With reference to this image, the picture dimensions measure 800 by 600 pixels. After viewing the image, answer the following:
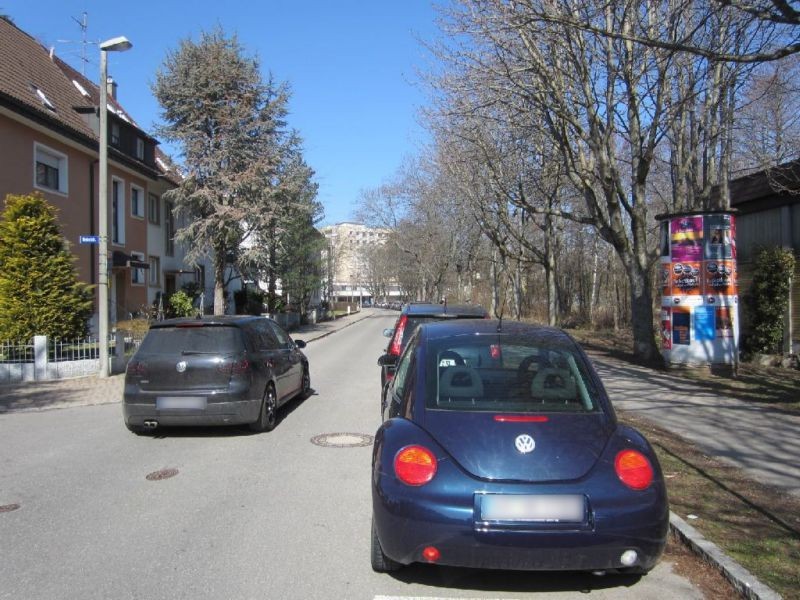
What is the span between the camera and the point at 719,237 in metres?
14.2

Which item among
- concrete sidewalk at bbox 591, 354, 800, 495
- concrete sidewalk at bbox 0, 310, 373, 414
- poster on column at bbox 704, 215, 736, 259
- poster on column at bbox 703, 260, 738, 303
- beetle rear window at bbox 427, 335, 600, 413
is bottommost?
concrete sidewalk at bbox 591, 354, 800, 495

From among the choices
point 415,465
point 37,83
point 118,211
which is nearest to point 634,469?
point 415,465

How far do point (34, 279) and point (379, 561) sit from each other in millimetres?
13431

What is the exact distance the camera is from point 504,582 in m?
4.00

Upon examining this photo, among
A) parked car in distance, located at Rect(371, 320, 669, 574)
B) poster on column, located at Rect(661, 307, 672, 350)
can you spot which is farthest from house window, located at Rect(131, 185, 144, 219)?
parked car in distance, located at Rect(371, 320, 669, 574)

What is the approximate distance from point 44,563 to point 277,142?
79.0ft

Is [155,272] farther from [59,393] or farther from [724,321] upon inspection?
[724,321]

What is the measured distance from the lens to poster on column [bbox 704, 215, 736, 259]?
46.6ft

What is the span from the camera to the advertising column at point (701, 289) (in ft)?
46.6

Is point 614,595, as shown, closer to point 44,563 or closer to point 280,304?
point 44,563

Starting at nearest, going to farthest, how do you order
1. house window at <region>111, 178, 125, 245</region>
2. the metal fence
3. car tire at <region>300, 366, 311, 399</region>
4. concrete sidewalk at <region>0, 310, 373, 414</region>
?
concrete sidewalk at <region>0, 310, 373, 414</region> < car tire at <region>300, 366, 311, 399</region> < the metal fence < house window at <region>111, 178, 125, 245</region>

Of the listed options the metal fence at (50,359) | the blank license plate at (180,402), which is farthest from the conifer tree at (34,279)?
the blank license plate at (180,402)

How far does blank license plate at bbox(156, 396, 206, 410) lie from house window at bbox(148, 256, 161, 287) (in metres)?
21.6

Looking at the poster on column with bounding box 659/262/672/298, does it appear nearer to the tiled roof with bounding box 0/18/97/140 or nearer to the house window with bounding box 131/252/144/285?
the tiled roof with bounding box 0/18/97/140
